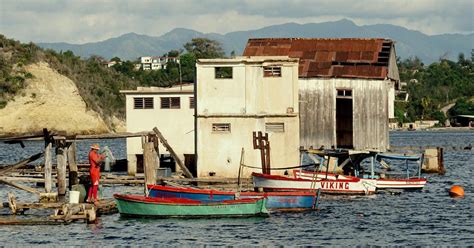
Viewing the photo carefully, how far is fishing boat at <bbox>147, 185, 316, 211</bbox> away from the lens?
44844 mm

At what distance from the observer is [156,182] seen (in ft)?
166

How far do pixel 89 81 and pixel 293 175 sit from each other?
→ 12745cm

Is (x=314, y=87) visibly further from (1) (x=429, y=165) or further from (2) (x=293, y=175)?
(1) (x=429, y=165)

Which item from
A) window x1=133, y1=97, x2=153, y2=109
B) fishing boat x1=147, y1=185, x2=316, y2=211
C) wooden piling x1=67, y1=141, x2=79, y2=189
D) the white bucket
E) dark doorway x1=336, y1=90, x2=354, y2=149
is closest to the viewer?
the white bucket

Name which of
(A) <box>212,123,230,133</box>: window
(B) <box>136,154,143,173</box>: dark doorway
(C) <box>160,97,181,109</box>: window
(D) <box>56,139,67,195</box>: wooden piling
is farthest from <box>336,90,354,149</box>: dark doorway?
(D) <box>56,139,67,195</box>: wooden piling

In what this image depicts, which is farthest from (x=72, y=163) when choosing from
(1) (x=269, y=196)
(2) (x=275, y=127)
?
(2) (x=275, y=127)

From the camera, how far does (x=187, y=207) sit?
143ft

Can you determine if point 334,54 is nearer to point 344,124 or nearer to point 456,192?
point 344,124

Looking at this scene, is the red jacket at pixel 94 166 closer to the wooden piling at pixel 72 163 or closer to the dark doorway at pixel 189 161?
the wooden piling at pixel 72 163

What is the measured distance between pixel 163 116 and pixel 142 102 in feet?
5.63

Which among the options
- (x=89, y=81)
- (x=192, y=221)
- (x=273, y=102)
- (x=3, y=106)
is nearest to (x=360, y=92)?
(x=273, y=102)

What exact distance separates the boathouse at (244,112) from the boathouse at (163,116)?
37.1ft

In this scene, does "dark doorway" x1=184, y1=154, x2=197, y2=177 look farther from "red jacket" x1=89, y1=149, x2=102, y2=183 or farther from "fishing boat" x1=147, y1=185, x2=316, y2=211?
"red jacket" x1=89, y1=149, x2=102, y2=183

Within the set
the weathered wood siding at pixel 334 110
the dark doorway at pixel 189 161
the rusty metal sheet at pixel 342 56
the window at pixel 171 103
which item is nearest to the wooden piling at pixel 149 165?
the weathered wood siding at pixel 334 110
